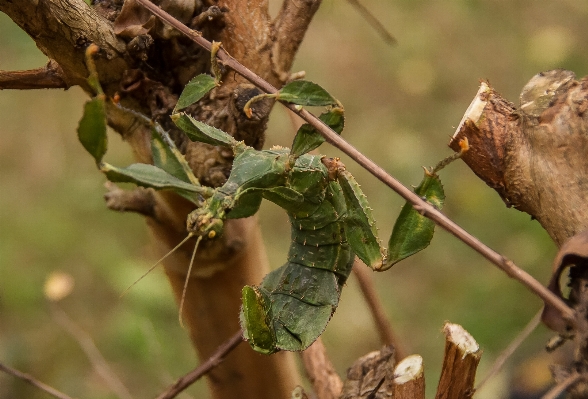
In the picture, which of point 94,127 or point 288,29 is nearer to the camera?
point 94,127

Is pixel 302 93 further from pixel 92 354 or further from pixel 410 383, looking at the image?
pixel 92 354

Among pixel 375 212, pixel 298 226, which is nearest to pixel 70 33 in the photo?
pixel 298 226

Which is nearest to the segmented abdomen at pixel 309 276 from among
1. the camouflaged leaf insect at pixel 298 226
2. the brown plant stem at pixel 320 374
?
the camouflaged leaf insect at pixel 298 226

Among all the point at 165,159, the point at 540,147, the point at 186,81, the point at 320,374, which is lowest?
the point at 320,374

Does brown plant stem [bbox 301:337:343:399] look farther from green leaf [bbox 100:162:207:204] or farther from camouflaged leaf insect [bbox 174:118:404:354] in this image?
green leaf [bbox 100:162:207:204]

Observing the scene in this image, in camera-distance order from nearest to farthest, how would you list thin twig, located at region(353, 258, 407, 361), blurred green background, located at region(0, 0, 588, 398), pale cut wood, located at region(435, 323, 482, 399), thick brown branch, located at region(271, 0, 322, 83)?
1. pale cut wood, located at region(435, 323, 482, 399)
2. thick brown branch, located at region(271, 0, 322, 83)
3. thin twig, located at region(353, 258, 407, 361)
4. blurred green background, located at region(0, 0, 588, 398)

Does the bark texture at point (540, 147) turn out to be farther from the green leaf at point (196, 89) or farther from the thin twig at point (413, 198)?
the green leaf at point (196, 89)

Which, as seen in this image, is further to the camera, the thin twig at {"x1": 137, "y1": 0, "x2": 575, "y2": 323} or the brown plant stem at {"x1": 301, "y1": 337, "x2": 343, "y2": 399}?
the brown plant stem at {"x1": 301, "y1": 337, "x2": 343, "y2": 399}

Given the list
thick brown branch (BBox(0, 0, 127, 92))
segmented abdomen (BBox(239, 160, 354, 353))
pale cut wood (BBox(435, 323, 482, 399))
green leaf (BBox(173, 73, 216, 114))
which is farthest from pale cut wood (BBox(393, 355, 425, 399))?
thick brown branch (BBox(0, 0, 127, 92))
